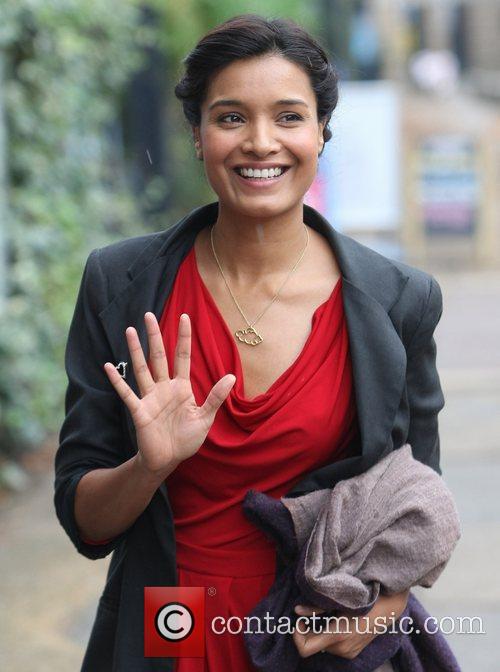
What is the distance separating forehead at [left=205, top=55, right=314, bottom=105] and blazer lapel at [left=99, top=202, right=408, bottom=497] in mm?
335

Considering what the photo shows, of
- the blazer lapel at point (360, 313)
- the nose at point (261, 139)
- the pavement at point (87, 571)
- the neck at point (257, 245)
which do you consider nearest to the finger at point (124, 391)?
the blazer lapel at point (360, 313)

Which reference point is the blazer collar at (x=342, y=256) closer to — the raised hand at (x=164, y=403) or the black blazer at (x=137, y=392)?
the black blazer at (x=137, y=392)

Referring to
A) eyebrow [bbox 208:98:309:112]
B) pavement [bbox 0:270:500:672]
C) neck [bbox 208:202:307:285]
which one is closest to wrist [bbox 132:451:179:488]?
neck [bbox 208:202:307:285]

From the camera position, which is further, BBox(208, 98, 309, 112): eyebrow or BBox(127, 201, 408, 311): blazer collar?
BBox(127, 201, 408, 311): blazer collar

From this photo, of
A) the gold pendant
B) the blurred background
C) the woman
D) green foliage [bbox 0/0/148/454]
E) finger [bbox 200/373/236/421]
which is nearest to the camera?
finger [bbox 200/373/236/421]

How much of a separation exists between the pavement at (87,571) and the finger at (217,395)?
1.98 m

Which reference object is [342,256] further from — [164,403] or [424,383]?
[164,403]

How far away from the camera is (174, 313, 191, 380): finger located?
7.43ft

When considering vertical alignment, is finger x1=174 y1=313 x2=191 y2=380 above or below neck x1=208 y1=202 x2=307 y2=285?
below

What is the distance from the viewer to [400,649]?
2.46m

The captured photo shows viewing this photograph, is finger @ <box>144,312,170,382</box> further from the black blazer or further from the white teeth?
the white teeth

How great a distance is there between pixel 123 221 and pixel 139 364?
724 cm

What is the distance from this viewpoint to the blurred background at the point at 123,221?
5.34 m

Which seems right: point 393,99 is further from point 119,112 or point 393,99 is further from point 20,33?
point 20,33
